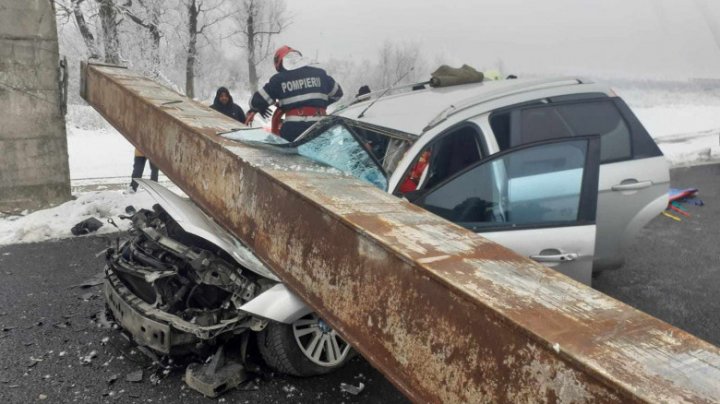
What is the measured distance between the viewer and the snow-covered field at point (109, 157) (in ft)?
19.0

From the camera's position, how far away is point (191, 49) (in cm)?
2356

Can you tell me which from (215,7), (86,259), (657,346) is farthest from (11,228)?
(215,7)

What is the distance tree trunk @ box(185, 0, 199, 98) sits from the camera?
22.8 metres

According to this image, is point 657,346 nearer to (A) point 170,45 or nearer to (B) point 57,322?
(B) point 57,322

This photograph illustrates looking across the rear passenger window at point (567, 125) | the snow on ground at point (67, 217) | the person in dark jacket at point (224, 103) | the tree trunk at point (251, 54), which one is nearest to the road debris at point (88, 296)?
the snow on ground at point (67, 217)

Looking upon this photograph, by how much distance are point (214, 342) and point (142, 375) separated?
1.86ft

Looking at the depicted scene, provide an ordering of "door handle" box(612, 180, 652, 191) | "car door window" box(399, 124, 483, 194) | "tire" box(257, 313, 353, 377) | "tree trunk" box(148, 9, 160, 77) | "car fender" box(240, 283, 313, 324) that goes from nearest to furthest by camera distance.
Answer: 1. "car fender" box(240, 283, 313, 324)
2. "tire" box(257, 313, 353, 377)
3. "car door window" box(399, 124, 483, 194)
4. "door handle" box(612, 180, 652, 191)
5. "tree trunk" box(148, 9, 160, 77)

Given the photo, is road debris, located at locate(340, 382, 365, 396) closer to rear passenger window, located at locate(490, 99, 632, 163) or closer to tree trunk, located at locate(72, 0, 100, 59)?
rear passenger window, located at locate(490, 99, 632, 163)

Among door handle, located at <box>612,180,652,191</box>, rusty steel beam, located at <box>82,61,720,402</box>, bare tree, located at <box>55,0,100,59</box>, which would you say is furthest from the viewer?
bare tree, located at <box>55,0,100,59</box>

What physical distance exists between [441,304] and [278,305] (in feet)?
3.65

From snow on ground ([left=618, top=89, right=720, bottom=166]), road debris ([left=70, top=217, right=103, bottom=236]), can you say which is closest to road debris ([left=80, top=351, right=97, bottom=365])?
road debris ([left=70, top=217, right=103, bottom=236])

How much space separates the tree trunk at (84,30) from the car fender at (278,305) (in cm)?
1640

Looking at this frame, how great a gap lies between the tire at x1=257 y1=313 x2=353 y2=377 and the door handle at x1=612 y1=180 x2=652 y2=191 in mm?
2186

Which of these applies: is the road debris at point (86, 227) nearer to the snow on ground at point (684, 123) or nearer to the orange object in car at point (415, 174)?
the orange object in car at point (415, 174)
